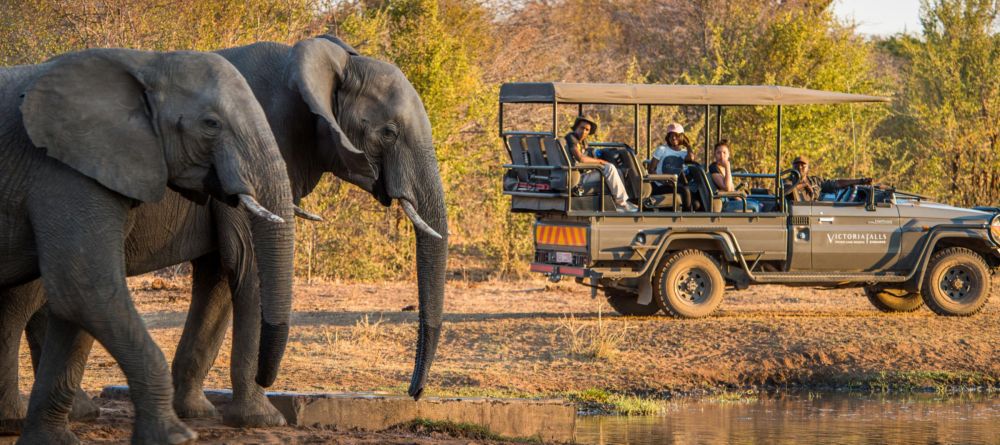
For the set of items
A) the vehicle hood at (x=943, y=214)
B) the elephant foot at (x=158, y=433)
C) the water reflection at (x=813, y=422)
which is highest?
the vehicle hood at (x=943, y=214)

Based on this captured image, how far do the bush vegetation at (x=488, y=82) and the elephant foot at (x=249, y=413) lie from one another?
958 centimetres

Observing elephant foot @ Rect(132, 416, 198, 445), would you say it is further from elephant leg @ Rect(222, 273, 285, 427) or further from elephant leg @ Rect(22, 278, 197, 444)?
elephant leg @ Rect(222, 273, 285, 427)

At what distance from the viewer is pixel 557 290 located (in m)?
19.0

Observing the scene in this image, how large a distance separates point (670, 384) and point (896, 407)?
6.01 feet

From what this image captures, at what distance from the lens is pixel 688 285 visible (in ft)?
51.7

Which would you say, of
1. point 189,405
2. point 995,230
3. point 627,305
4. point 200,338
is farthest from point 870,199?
point 189,405

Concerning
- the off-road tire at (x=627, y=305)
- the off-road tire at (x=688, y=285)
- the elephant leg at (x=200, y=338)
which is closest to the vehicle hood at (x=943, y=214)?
the off-road tire at (x=688, y=285)

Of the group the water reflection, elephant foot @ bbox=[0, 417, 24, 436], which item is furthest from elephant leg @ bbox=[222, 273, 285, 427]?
the water reflection

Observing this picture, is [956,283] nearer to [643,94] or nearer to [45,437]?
[643,94]

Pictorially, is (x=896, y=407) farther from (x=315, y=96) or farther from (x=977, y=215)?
(x=315, y=96)

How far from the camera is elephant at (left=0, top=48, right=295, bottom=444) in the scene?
6.59 m

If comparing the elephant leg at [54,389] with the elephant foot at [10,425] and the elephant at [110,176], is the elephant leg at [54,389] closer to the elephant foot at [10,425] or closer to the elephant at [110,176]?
the elephant at [110,176]

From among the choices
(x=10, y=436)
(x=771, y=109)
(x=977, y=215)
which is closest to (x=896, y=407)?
(x=977, y=215)

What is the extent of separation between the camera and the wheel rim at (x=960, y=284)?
16.6 m
